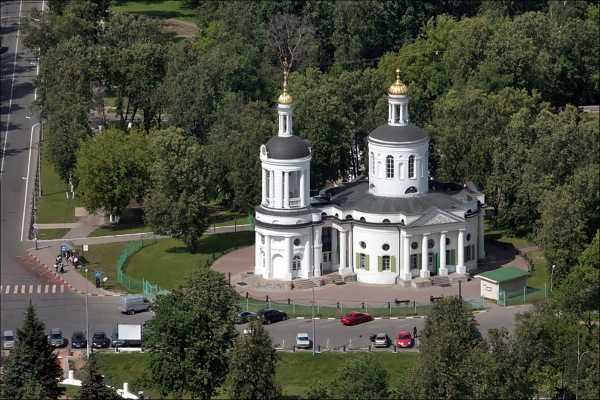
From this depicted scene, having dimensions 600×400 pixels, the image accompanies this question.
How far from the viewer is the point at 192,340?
163 m

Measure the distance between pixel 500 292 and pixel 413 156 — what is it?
16824mm

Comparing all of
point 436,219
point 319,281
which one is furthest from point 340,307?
point 436,219

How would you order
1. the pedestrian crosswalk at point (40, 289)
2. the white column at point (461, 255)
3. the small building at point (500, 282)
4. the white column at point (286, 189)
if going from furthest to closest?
the white column at point (461, 255) → the white column at point (286, 189) → the small building at point (500, 282) → the pedestrian crosswalk at point (40, 289)

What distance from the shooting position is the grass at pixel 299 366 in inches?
6796

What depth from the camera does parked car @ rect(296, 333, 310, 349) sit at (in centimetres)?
17938

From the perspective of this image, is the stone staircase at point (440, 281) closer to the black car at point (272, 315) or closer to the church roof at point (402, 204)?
the church roof at point (402, 204)

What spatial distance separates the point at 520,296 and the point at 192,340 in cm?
3884

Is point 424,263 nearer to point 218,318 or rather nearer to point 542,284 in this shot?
point 542,284

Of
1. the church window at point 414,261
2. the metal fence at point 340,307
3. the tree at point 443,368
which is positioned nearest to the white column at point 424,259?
the church window at point 414,261

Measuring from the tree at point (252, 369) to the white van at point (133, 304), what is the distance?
1171 inches

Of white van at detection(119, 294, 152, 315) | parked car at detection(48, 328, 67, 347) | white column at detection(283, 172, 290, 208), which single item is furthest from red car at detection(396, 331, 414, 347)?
parked car at detection(48, 328, 67, 347)

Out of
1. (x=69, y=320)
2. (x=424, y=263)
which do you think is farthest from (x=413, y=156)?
(x=69, y=320)

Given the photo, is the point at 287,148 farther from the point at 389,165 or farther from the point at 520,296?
the point at 520,296

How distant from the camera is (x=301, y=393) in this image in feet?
548
